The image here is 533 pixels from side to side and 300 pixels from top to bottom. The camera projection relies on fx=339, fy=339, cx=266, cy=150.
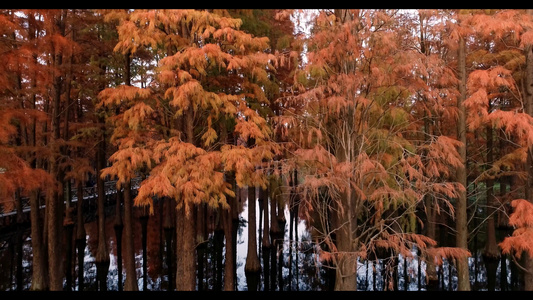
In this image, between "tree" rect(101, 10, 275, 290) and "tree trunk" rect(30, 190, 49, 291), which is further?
"tree trunk" rect(30, 190, 49, 291)

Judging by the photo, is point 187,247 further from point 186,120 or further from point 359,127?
point 359,127

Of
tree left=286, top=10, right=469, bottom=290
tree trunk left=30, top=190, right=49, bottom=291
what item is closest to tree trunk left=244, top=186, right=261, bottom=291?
tree left=286, top=10, right=469, bottom=290

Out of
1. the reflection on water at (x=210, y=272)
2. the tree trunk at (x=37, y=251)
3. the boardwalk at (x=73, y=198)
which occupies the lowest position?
the reflection on water at (x=210, y=272)

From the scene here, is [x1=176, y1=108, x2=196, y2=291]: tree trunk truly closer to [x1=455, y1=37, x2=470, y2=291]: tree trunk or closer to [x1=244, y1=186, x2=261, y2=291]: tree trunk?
[x1=244, y1=186, x2=261, y2=291]: tree trunk

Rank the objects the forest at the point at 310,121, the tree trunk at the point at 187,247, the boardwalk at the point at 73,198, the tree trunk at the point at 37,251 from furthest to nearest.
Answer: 1. the boardwalk at the point at 73,198
2. the tree trunk at the point at 37,251
3. the tree trunk at the point at 187,247
4. the forest at the point at 310,121

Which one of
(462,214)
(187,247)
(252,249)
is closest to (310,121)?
(187,247)

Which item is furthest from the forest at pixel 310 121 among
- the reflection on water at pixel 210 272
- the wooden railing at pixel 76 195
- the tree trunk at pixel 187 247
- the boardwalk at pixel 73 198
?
the wooden railing at pixel 76 195

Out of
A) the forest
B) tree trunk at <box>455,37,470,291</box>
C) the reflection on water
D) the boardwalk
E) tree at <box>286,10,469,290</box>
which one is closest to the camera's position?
tree at <box>286,10,469,290</box>

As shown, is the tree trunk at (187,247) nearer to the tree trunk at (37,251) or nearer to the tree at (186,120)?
the tree at (186,120)

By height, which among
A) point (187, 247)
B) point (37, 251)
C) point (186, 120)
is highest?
point (186, 120)

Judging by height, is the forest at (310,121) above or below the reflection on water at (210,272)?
above

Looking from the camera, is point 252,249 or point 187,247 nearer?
point 187,247

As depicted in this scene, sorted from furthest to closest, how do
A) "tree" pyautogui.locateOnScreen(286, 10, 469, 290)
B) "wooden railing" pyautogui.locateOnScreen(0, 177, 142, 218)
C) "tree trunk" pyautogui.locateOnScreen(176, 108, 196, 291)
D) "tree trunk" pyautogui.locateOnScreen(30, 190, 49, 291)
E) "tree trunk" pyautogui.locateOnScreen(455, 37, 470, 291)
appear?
1. "wooden railing" pyautogui.locateOnScreen(0, 177, 142, 218)
2. "tree trunk" pyautogui.locateOnScreen(30, 190, 49, 291)
3. "tree trunk" pyautogui.locateOnScreen(455, 37, 470, 291)
4. "tree trunk" pyautogui.locateOnScreen(176, 108, 196, 291)
5. "tree" pyautogui.locateOnScreen(286, 10, 469, 290)

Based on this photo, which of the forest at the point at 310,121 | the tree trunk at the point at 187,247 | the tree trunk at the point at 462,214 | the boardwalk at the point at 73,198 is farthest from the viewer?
the boardwalk at the point at 73,198
